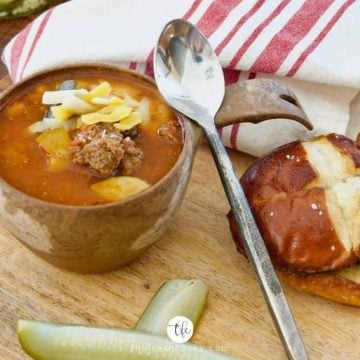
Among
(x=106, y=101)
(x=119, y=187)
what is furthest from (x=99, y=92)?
(x=119, y=187)

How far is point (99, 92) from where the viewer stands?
1740 mm

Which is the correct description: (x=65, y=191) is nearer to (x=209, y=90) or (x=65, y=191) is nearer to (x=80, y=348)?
(x=80, y=348)

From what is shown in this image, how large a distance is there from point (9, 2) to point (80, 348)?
1.62 metres

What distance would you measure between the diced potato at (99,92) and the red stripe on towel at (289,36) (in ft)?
1.65

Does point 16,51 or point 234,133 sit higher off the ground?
point 16,51

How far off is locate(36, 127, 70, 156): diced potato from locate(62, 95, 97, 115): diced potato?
0.18 feet

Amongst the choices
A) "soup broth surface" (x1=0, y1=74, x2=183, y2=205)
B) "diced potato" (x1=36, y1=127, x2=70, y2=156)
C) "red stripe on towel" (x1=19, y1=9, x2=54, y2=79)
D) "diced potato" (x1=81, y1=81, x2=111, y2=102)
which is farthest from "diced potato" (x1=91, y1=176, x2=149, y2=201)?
"red stripe on towel" (x1=19, y1=9, x2=54, y2=79)

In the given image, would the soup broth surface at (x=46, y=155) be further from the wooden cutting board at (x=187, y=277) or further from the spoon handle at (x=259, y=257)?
the wooden cutting board at (x=187, y=277)

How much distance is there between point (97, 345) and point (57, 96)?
2.05 ft

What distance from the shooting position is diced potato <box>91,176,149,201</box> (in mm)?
1576

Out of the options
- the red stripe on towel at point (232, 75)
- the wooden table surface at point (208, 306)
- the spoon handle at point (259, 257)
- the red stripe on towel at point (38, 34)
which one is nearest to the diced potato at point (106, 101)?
the spoon handle at point (259, 257)

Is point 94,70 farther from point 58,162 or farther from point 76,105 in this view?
point 58,162

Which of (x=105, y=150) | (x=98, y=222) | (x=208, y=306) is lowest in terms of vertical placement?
(x=208, y=306)

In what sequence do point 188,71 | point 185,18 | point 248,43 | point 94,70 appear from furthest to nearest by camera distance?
point 185,18
point 248,43
point 188,71
point 94,70
